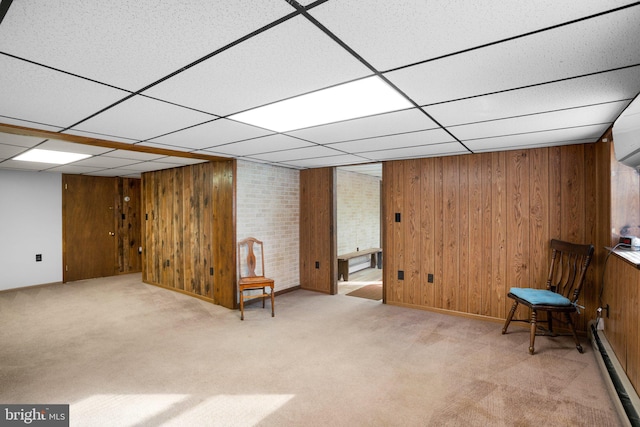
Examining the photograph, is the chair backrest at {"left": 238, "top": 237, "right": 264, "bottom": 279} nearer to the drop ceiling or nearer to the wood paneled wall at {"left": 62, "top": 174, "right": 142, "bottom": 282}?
the drop ceiling

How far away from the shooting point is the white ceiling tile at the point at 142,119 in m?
2.20

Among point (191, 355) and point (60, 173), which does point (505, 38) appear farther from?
point (60, 173)

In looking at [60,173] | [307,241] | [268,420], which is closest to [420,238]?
[307,241]

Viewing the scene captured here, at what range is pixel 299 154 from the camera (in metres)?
4.21

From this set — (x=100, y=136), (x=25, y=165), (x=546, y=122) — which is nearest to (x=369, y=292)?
(x=546, y=122)

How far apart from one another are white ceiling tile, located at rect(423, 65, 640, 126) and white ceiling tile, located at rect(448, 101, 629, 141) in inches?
6.1

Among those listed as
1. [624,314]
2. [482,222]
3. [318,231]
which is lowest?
[624,314]

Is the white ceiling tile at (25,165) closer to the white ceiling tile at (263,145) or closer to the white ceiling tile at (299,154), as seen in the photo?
the white ceiling tile at (263,145)

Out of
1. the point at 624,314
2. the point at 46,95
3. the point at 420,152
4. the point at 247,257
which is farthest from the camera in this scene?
the point at 247,257

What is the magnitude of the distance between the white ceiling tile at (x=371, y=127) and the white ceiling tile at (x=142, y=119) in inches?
38.5

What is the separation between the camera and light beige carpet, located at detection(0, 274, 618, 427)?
7.24ft

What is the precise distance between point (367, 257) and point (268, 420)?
20.4ft

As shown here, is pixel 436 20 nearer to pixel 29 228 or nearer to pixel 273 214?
pixel 273 214

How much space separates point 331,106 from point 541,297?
284 cm
